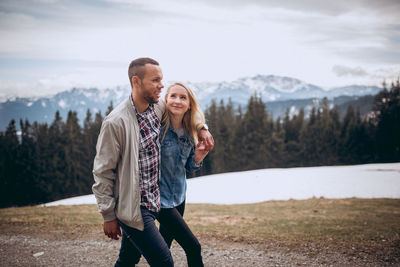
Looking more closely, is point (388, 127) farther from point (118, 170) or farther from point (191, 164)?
point (118, 170)

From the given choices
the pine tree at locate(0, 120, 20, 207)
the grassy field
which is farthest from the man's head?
the pine tree at locate(0, 120, 20, 207)

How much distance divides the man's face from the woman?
379 millimetres

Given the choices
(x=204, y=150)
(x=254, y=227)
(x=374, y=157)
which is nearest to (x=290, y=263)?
(x=254, y=227)

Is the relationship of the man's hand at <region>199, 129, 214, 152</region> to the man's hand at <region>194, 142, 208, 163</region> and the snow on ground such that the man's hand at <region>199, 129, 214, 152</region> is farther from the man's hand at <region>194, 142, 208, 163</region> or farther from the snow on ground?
the snow on ground

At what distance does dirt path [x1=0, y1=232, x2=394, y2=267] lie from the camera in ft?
17.5

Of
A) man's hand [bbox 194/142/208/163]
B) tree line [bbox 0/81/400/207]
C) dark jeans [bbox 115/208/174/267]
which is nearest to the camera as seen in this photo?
dark jeans [bbox 115/208/174/267]

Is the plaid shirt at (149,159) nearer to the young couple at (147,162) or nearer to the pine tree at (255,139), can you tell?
the young couple at (147,162)

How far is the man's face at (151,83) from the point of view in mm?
2727

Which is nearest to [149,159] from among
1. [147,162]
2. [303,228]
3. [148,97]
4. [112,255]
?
[147,162]

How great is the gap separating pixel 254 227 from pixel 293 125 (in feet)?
170

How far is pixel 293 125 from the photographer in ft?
186

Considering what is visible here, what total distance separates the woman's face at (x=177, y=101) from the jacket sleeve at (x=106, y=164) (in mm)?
778

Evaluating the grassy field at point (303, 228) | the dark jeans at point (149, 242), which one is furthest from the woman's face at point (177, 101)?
the grassy field at point (303, 228)

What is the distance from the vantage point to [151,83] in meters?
2.74
